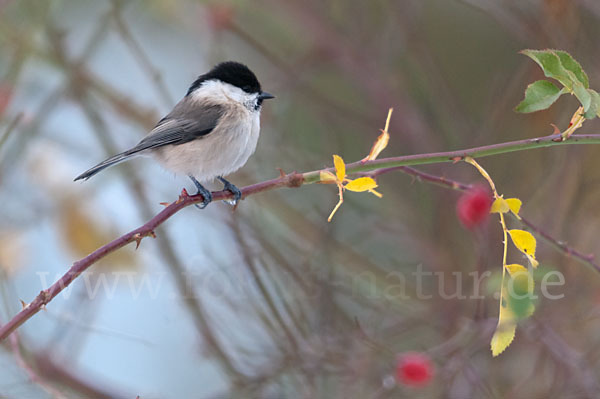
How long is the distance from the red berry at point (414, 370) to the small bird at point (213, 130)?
956mm

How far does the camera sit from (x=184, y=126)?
8.46 ft

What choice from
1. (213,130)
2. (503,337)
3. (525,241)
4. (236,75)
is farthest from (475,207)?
(236,75)

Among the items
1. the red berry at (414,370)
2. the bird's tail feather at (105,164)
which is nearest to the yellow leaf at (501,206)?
the red berry at (414,370)

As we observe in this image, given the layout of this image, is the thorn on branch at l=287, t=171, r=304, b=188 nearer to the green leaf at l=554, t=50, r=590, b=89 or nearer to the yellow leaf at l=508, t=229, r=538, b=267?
the yellow leaf at l=508, t=229, r=538, b=267

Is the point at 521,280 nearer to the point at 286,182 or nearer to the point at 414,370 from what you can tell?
the point at 286,182

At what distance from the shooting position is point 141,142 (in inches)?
96.7

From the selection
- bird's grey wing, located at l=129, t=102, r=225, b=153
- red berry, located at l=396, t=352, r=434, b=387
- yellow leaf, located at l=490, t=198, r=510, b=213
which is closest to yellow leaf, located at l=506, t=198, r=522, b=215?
yellow leaf, located at l=490, t=198, r=510, b=213

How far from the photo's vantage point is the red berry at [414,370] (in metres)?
1.88

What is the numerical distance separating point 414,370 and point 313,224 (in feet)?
3.72

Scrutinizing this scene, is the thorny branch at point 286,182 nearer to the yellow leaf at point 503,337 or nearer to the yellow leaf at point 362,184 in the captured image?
the yellow leaf at point 362,184

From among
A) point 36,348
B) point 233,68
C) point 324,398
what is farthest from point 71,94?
point 324,398

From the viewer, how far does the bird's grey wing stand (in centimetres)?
249

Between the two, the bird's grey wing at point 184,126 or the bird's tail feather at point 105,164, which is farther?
the bird's grey wing at point 184,126

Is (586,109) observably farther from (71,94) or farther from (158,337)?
(158,337)
